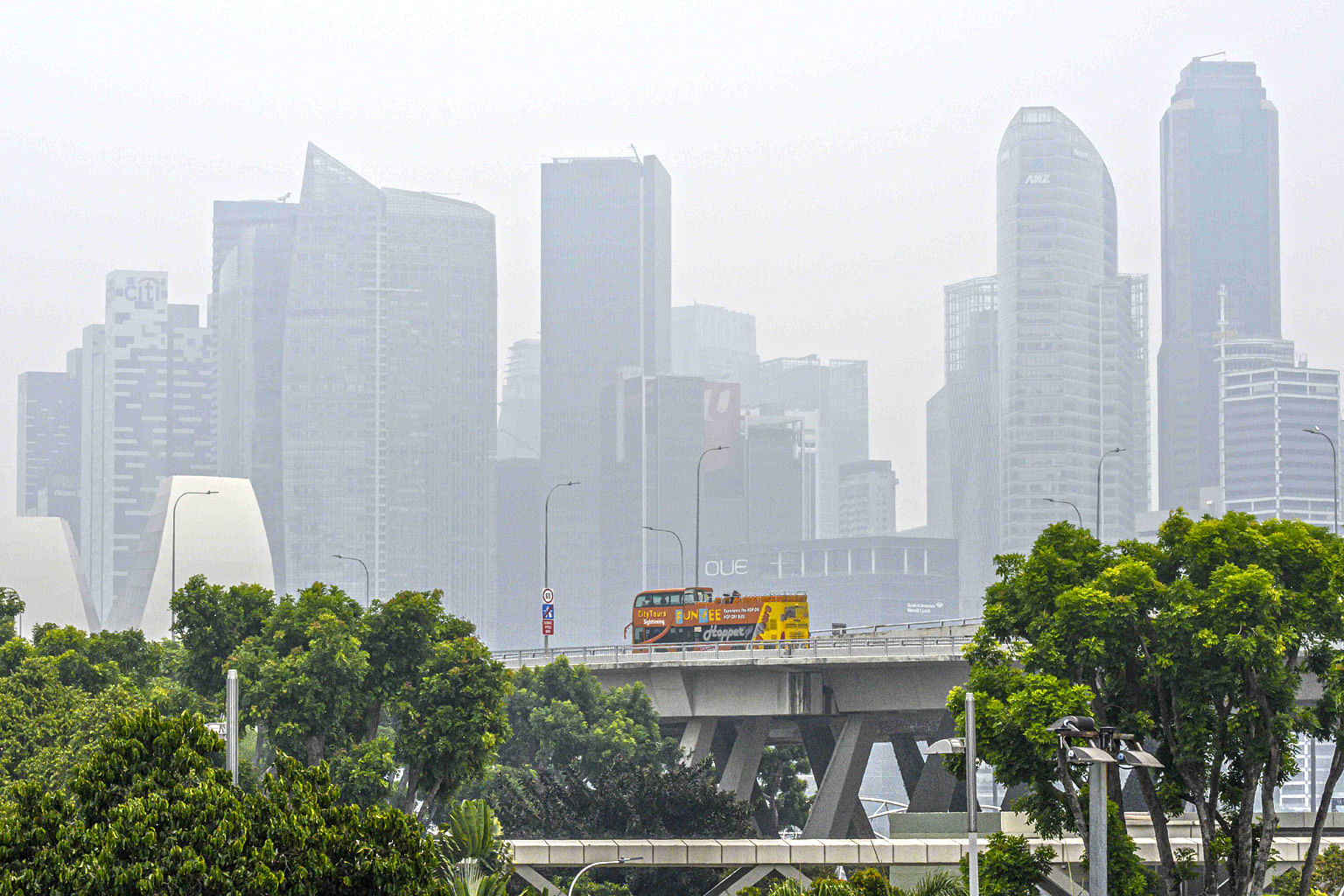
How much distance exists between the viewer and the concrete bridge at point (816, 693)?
74.0 m

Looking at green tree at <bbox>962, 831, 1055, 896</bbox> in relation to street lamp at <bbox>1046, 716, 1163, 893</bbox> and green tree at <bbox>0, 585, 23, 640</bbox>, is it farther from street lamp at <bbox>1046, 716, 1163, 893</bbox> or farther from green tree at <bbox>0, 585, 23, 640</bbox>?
green tree at <bbox>0, 585, 23, 640</bbox>

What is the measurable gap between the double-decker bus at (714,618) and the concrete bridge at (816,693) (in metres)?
3.27

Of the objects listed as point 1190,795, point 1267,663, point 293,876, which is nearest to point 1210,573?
point 1267,663

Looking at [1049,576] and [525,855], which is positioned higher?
[1049,576]

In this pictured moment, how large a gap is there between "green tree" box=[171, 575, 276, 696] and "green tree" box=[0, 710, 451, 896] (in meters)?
33.4

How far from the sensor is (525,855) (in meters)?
46.7

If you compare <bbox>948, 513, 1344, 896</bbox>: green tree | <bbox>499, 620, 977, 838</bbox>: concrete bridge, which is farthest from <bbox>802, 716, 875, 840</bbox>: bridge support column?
<bbox>948, 513, 1344, 896</bbox>: green tree

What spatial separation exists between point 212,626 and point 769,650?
3203 cm

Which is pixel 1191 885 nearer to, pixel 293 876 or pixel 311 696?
pixel 311 696

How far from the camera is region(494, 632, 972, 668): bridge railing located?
242ft

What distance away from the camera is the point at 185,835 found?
837 inches

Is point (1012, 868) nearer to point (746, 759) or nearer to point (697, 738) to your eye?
point (697, 738)

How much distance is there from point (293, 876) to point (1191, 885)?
128 ft

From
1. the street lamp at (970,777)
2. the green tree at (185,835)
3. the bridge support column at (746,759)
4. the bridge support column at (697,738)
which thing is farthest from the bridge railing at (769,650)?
the green tree at (185,835)
